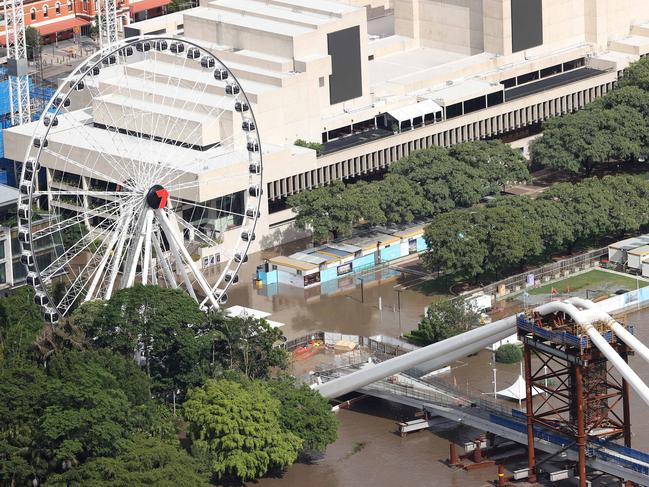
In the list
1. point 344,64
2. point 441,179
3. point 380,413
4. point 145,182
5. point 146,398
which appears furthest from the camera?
point 344,64

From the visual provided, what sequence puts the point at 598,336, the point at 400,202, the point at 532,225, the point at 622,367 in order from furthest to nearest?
the point at 400,202
the point at 532,225
the point at 598,336
the point at 622,367

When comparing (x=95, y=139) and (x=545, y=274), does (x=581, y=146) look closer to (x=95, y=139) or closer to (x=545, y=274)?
(x=545, y=274)

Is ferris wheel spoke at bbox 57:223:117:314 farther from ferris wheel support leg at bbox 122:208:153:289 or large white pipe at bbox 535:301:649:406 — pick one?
large white pipe at bbox 535:301:649:406

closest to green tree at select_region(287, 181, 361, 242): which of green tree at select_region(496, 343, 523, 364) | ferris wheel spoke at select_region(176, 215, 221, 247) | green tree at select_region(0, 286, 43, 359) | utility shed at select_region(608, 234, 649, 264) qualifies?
ferris wheel spoke at select_region(176, 215, 221, 247)

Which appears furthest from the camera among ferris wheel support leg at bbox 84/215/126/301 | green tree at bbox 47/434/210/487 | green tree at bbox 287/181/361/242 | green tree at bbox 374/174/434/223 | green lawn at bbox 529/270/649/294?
green tree at bbox 374/174/434/223

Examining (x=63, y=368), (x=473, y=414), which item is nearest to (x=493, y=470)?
(x=473, y=414)

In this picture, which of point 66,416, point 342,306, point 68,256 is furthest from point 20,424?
point 68,256

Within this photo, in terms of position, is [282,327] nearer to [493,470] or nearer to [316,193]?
[316,193]
